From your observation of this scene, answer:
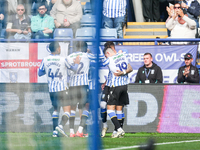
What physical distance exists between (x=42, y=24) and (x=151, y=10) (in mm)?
9080

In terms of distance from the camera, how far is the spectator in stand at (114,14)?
9312mm

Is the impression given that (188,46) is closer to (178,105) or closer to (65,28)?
(178,105)

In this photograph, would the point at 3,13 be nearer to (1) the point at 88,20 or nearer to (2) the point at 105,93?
(1) the point at 88,20

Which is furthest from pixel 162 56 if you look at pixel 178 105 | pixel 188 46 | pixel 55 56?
pixel 55 56

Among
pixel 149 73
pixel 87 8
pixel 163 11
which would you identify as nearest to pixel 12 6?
pixel 87 8

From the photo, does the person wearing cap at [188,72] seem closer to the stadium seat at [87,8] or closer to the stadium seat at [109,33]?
the stadium seat at [109,33]

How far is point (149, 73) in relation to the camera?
747 centimetres

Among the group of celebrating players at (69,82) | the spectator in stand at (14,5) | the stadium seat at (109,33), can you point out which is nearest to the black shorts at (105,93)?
the stadium seat at (109,33)

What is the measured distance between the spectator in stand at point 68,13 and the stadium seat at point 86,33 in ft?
0.13

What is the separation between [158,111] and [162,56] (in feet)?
4.04

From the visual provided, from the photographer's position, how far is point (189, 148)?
17.6 ft

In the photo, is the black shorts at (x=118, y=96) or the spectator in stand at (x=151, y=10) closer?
the black shorts at (x=118, y=96)

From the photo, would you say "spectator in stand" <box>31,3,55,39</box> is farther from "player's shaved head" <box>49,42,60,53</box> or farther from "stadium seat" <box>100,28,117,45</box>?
"stadium seat" <box>100,28,117,45</box>

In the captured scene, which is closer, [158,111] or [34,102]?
[34,102]
